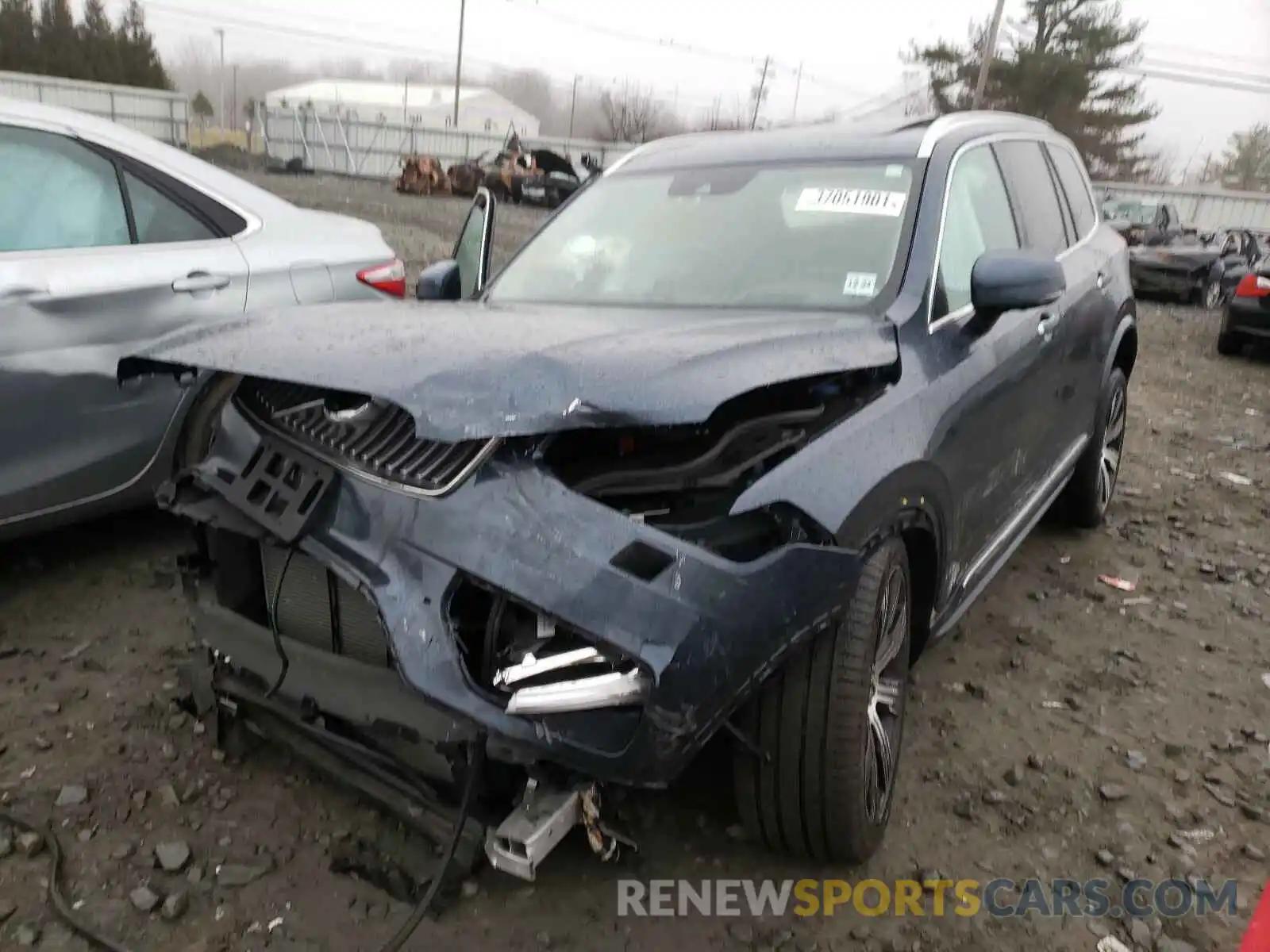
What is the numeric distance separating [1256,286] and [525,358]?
436 inches

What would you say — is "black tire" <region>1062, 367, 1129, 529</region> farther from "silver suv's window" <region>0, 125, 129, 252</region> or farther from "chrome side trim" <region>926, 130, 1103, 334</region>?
"silver suv's window" <region>0, 125, 129, 252</region>

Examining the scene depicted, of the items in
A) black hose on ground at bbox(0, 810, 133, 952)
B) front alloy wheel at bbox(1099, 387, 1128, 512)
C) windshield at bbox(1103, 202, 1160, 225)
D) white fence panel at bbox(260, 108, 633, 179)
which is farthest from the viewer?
white fence panel at bbox(260, 108, 633, 179)

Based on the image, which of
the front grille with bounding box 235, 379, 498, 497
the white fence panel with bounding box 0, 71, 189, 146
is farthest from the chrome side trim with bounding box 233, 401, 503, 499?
the white fence panel with bounding box 0, 71, 189, 146

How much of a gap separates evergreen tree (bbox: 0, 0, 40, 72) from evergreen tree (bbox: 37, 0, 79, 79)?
0.31 m

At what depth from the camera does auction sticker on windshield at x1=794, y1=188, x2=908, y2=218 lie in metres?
3.00

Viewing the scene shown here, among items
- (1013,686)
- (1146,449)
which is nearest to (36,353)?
(1013,686)

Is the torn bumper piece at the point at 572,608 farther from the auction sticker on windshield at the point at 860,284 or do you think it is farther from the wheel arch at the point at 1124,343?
the wheel arch at the point at 1124,343

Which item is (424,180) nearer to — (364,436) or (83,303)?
(83,303)

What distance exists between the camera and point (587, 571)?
1.80m

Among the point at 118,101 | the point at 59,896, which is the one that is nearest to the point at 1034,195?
the point at 59,896

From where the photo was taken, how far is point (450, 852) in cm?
206

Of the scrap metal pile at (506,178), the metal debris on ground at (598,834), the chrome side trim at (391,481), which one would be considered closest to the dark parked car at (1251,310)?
the metal debris on ground at (598,834)

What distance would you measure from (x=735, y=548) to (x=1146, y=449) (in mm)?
5807

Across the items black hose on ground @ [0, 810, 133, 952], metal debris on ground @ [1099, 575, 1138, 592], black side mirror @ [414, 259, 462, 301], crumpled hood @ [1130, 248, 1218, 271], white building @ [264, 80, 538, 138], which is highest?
black side mirror @ [414, 259, 462, 301]
